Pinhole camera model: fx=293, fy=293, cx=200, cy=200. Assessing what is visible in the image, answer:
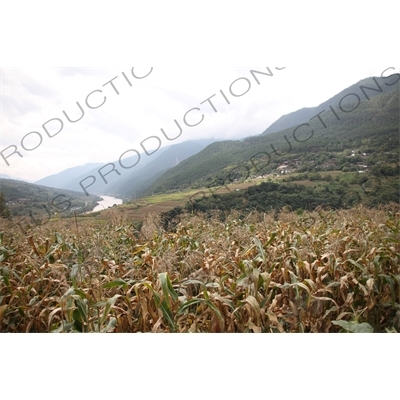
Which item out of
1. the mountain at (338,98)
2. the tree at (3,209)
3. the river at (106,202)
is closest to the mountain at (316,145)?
the mountain at (338,98)

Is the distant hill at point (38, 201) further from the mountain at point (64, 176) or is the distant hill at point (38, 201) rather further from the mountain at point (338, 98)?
the mountain at point (338, 98)

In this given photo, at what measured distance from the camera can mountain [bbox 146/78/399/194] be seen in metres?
2.67

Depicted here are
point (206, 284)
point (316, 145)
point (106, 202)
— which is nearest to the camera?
point (206, 284)

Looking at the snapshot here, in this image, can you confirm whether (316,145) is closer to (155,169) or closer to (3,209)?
(155,169)

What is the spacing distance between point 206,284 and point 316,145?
2284 millimetres

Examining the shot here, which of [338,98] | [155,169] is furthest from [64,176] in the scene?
[338,98]

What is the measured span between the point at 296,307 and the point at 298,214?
1516 millimetres

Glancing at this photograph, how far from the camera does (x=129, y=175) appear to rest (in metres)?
2.80

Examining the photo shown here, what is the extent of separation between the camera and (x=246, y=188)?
324cm

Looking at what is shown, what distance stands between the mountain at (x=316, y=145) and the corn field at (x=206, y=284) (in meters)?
0.88

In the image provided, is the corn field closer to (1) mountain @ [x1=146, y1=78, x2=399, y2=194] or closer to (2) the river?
(2) the river

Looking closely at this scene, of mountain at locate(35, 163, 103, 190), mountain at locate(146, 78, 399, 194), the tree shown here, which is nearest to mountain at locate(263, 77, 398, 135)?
mountain at locate(146, 78, 399, 194)

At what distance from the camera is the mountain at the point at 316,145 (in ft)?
8.75
